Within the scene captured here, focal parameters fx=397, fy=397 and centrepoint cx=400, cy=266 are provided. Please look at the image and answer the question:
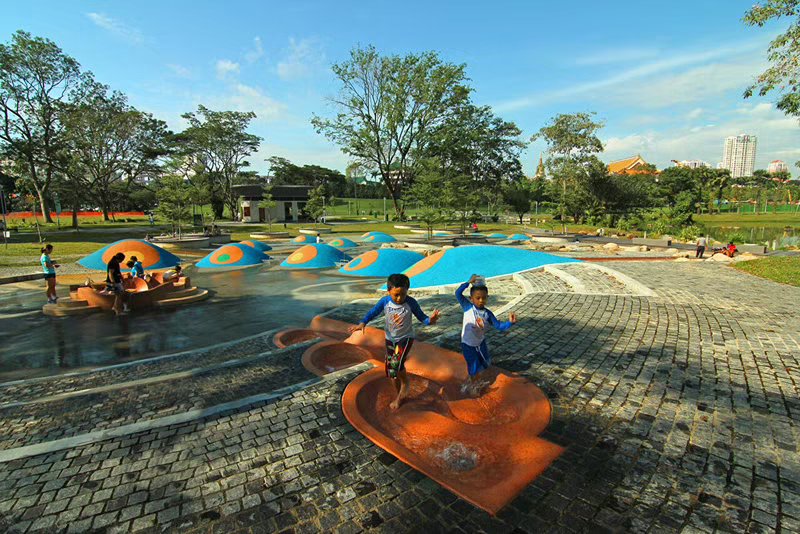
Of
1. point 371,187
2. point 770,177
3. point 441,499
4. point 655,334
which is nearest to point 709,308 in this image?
point 655,334

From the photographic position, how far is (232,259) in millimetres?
21594

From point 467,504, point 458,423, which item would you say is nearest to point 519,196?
point 458,423

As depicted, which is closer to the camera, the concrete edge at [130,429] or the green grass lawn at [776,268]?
the concrete edge at [130,429]

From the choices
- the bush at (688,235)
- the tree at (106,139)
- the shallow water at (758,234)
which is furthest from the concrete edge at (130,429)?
the tree at (106,139)

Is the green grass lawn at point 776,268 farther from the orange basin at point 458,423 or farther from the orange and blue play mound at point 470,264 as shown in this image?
the orange basin at point 458,423

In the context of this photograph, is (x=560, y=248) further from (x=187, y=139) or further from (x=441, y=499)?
(x=187, y=139)

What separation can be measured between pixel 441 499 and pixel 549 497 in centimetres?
92

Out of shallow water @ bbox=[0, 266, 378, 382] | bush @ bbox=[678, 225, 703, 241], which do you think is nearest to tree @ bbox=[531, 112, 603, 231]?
bush @ bbox=[678, 225, 703, 241]

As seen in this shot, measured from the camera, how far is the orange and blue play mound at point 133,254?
20.3 m

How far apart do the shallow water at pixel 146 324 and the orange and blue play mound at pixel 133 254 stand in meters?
4.68

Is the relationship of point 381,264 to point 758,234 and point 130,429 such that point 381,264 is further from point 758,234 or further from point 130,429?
point 758,234

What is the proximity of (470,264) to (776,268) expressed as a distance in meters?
11.5

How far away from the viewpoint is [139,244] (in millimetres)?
21016

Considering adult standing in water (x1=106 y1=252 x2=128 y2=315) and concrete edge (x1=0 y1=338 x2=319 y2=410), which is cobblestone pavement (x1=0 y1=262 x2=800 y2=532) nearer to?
concrete edge (x1=0 y1=338 x2=319 y2=410)
